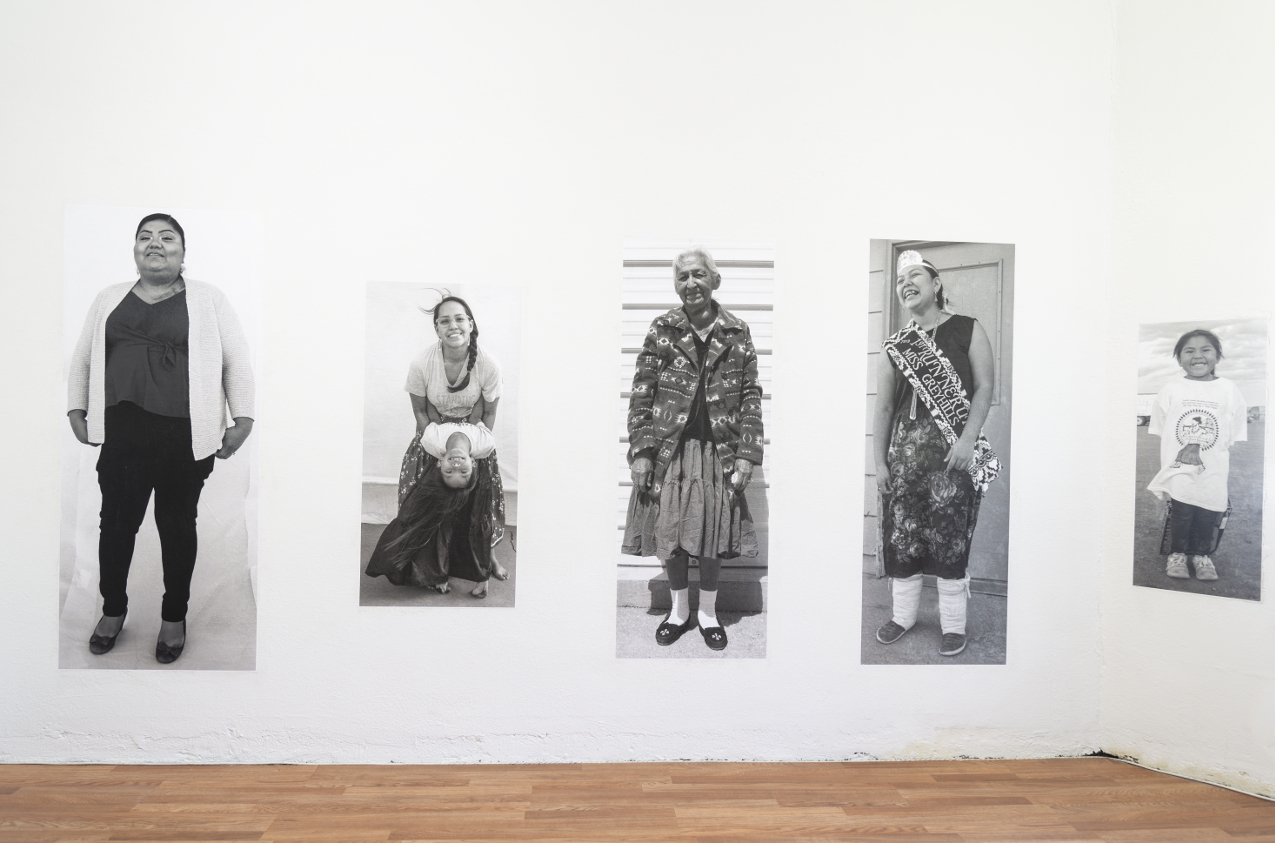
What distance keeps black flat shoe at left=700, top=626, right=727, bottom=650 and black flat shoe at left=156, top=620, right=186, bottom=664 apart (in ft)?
6.61

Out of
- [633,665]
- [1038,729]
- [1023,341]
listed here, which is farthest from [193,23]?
[1038,729]

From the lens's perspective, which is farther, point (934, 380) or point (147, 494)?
point (934, 380)

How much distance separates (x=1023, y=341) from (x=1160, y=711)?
159 centimetres

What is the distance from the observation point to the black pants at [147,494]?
2.97 meters

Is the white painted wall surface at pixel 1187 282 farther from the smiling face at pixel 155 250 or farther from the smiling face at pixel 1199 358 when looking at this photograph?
the smiling face at pixel 155 250

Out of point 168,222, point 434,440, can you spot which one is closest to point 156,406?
point 168,222

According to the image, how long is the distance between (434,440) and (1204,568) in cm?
306

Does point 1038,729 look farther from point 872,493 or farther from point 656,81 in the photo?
point 656,81

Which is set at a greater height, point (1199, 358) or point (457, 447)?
point (1199, 358)

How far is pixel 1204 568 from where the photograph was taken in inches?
120

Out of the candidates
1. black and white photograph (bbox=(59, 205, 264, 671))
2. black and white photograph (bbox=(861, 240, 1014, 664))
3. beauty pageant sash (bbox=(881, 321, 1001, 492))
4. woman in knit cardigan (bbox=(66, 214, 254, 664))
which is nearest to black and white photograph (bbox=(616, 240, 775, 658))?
black and white photograph (bbox=(861, 240, 1014, 664))

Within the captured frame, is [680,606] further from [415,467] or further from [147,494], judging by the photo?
[147,494]

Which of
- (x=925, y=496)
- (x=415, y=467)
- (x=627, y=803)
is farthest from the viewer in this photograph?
(x=925, y=496)

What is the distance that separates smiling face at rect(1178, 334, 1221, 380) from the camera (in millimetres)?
3053
